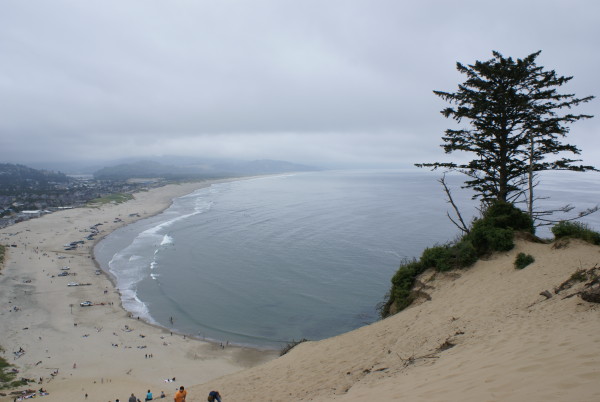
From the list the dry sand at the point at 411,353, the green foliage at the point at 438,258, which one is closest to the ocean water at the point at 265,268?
the dry sand at the point at 411,353

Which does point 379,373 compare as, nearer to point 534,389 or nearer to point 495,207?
point 534,389

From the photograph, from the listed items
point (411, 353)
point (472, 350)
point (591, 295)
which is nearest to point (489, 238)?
point (591, 295)

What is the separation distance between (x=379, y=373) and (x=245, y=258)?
1644 inches

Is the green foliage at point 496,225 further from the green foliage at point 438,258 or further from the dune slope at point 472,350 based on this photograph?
the green foliage at point 438,258

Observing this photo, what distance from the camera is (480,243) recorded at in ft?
51.6

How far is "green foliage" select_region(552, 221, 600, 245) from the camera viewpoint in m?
12.9

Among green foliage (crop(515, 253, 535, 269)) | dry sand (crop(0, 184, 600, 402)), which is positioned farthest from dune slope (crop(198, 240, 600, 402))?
→ green foliage (crop(515, 253, 535, 269))

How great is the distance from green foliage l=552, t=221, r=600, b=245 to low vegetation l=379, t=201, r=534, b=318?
168cm

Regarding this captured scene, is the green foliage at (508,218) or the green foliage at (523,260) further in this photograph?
the green foliage at (508,218)

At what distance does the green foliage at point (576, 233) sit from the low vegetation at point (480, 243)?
168cm

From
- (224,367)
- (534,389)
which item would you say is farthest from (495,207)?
(224,367)

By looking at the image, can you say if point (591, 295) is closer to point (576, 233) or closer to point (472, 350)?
point (472, 350)

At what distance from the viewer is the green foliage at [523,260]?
12.9 metres

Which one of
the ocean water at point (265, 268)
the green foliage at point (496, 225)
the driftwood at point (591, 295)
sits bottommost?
the ocean water at point (265, 268)
